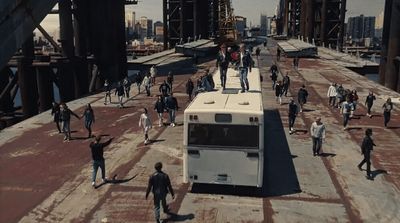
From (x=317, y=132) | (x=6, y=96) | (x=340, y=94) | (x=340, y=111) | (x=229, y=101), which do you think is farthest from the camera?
(x=6, y=96)

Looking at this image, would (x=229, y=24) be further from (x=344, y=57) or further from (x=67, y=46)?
(x=67, y=46)

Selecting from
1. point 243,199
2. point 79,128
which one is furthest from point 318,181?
point 79,128

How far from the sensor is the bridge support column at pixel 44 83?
31125 mm

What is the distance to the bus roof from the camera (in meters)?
11.9

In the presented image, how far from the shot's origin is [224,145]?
1162 centimetres

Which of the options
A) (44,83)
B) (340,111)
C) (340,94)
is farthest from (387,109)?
(44,83)

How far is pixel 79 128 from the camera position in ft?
67.1

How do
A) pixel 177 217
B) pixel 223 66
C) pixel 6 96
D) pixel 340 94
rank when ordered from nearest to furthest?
pixel 177 217 < pixel 223 66 < pixel 340 94 < pixel 6 96

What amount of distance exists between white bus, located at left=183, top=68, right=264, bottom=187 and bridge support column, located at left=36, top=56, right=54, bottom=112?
73.3 ft

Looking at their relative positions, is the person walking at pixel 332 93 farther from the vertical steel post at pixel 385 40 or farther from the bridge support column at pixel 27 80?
the bridge support column at pixel 27 80

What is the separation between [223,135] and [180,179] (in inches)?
106

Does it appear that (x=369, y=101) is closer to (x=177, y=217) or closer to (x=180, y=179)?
(x=180, y=179)

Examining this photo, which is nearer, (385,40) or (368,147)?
(368,147)

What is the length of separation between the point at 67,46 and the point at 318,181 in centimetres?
2546
